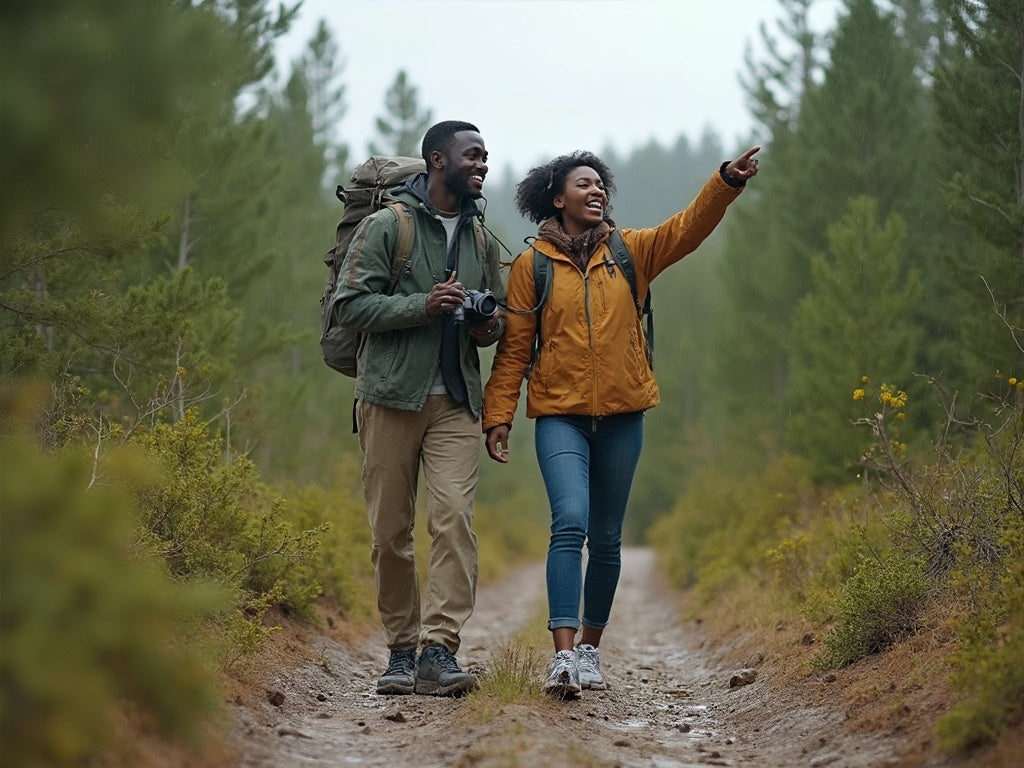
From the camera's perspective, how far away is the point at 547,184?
6.39 metres

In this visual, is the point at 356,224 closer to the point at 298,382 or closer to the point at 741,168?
the point at 741,168

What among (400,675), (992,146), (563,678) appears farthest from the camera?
(992,146)

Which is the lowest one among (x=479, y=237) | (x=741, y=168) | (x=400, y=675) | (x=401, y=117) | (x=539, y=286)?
(x=400, y=675)

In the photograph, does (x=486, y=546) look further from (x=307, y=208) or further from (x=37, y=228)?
(x=37, y=228)

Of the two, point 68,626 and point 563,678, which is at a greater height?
point 563,678

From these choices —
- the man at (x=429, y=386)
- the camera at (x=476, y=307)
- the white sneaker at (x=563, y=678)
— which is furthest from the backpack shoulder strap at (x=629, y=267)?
the white sneaker at (x=563, y=678)

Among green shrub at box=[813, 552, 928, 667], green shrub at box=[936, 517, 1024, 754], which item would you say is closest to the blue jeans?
green shrub at box=[813, 552, 928, 667]

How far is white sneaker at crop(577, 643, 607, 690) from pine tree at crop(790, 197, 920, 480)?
284 inches

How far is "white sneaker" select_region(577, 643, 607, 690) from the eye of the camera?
621 centimetres

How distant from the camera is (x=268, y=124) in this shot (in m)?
13.7

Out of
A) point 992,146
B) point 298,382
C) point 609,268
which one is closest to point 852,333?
point 992,146

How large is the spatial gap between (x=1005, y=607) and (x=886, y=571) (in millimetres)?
1281

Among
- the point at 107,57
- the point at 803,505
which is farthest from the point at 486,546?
the point at 107,57

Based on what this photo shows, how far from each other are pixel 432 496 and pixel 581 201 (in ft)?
5.67
